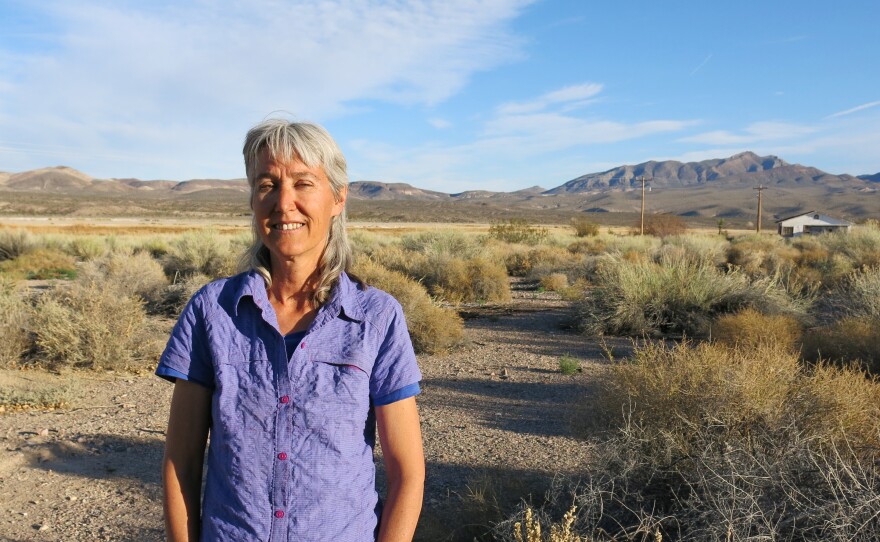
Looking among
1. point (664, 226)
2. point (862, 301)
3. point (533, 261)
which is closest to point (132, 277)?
point (533, 261)

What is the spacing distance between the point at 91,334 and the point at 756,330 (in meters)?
9.56

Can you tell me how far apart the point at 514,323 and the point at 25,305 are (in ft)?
29.4

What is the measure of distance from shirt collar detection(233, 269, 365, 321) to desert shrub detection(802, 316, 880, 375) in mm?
7728

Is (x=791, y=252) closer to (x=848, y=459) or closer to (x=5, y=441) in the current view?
(x=848, y=459)

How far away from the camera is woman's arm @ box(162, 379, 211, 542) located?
2025 mm

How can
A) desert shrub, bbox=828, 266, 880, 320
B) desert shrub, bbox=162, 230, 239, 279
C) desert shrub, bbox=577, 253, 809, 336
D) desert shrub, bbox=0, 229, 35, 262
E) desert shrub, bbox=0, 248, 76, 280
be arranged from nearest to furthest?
desert shrub, bbox=828, 266, 880, 320
desert shrub, bbox=577, 253, 809, 336
desert shrub, bbox=162, 230, 239, 279
desert shrub, bbox=0, 248, 76, 280
desert shrub, bbox=0, 229, 35, 262

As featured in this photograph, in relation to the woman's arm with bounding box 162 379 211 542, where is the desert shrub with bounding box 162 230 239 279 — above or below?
below

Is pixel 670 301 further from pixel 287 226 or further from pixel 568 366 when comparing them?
pixel 287 226

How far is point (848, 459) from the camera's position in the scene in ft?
13.3

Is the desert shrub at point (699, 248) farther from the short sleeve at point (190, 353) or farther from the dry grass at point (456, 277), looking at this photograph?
the short sleeve at point (190, 353)

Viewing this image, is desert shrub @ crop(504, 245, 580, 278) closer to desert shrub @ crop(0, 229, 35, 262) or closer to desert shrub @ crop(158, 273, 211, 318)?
→ desert shrub @ crop(158, 273, 211, 318)

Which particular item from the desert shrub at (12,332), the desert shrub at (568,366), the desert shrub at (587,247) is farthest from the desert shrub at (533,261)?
the desert shrub at (12,332)

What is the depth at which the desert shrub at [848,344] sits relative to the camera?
8406 millimetres

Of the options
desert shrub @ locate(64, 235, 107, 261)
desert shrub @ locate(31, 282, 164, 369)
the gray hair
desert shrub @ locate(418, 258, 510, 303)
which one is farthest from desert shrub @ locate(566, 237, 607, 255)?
the gray hair
